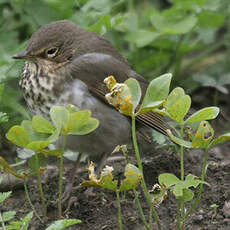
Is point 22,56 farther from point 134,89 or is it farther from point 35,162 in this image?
point 134,89

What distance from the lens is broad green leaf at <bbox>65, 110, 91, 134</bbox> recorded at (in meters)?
2.53

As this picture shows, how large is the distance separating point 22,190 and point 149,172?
2.76 ft

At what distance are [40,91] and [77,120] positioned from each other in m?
1.02

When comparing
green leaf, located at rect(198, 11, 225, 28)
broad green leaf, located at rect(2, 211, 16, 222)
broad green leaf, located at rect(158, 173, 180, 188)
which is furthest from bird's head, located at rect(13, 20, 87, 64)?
green leaf, located at rect(198, 11, 225, 28)

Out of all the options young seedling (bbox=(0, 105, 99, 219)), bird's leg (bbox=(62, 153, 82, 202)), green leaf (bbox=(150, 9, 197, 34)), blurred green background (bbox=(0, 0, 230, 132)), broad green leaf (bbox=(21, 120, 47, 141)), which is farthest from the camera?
green leaf (bbox=(150, 9, 197, 34))

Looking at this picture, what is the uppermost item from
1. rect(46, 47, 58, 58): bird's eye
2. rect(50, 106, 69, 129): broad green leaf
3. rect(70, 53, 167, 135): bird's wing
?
rect(50, 106, 69, 129): broad green leaf

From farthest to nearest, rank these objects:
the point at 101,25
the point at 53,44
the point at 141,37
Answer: the point at 141,37 → the point at 101,25 → the point at 53,44

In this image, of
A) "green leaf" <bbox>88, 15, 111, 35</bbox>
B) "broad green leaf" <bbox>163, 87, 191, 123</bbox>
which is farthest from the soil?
"green leaf" <bbox>88, 15, 111, 35</bbox>

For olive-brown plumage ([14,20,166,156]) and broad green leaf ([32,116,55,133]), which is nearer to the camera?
broad green leaf ([32,116,55,133])

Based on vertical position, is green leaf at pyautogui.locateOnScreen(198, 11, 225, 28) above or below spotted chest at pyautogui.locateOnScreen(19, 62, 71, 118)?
below

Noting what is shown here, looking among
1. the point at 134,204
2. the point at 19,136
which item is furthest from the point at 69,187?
the point at 19,136

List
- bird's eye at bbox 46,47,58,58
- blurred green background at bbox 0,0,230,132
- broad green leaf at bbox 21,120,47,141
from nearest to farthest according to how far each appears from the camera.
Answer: broad green leaf at bbox 21,120,47,141, bird's eye at bbox 46,47,58,58, blurred green background at bbox 0,0,230,132

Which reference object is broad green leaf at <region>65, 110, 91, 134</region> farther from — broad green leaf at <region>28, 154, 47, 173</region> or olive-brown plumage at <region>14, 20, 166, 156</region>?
olive-brown plumage at <region>14, 20, 166, 156</region>

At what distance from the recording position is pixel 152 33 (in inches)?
188
